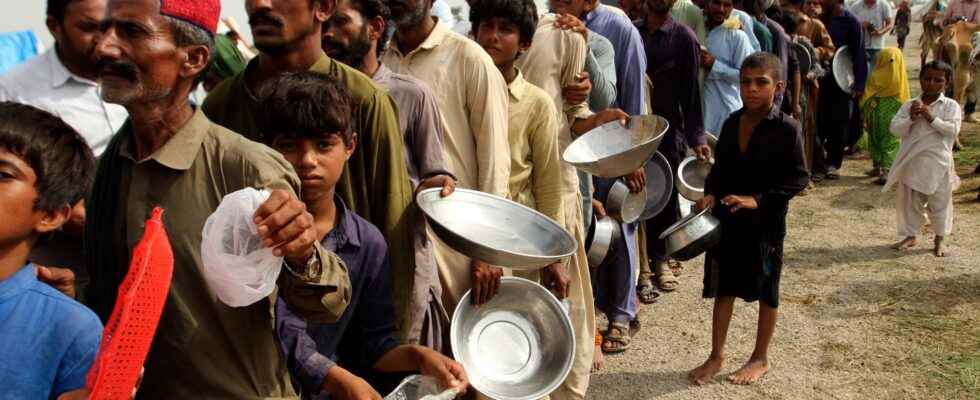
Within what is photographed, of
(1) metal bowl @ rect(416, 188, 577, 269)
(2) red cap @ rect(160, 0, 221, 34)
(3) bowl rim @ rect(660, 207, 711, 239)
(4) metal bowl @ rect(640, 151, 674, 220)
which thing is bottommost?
(4) metal bowl @ rect(640, 151, 674, 220)

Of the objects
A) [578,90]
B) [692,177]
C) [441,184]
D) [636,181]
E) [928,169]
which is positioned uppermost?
[441,184]

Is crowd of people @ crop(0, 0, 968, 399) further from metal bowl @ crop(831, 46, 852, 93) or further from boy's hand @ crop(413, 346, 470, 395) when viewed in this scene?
metal bowl @ crop(831, 46, 852, 93)

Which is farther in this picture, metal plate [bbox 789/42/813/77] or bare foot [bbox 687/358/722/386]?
metal plate [bbox 789/42/813/77]

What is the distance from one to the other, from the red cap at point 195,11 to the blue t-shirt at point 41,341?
0.59 metres

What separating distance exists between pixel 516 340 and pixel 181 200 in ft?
5.14

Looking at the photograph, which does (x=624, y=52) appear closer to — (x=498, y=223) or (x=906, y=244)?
(x=498, y=223)

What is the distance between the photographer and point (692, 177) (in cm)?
556

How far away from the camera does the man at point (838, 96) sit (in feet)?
31.9

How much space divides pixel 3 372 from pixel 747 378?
146 inches

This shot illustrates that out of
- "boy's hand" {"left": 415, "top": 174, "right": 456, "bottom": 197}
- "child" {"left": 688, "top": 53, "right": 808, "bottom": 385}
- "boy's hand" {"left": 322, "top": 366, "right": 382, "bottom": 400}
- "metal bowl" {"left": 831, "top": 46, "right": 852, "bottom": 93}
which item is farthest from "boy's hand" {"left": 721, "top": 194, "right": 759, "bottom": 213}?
"metal bowl" {"left": 831, "top": 46, "right": 852, "bottom": 93}

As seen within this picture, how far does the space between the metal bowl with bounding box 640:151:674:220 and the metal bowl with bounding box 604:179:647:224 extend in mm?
222

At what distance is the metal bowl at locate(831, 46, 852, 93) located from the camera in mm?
9734

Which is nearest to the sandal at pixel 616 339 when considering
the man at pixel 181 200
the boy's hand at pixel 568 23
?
the boy's hand at pixel 568 23

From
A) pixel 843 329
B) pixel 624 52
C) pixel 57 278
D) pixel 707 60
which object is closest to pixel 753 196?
pixel 624 52
